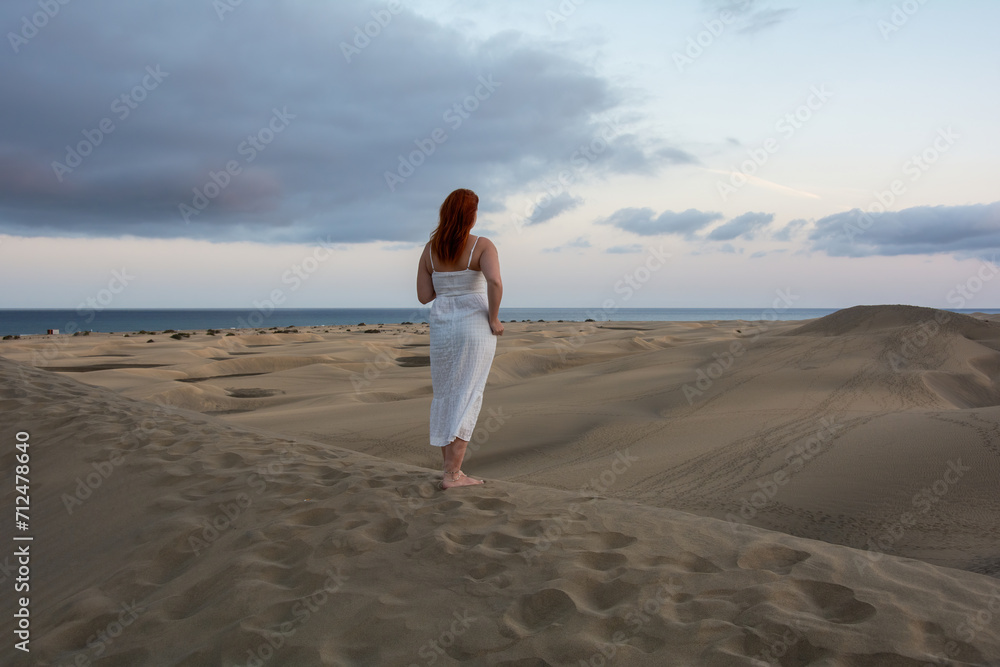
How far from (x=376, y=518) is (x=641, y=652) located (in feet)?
5.98

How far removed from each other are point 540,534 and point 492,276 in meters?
1.77

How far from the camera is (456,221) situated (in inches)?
165

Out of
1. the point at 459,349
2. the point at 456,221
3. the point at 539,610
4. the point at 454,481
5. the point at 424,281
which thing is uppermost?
the point at 456,221

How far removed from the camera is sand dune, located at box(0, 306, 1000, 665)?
2361 millimetres

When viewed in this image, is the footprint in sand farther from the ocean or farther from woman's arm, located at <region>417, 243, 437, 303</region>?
the ocean

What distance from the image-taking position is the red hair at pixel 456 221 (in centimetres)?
419

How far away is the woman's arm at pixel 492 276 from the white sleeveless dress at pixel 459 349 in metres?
0.04

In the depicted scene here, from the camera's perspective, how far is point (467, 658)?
2.26 meters

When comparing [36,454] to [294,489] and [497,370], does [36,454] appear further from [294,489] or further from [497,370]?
[497,370]

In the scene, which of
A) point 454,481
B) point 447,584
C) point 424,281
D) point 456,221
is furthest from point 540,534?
point 456,221

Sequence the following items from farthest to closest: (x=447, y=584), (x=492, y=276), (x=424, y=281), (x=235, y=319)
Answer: (x=235, y=319) < (x=424, y=281) < (x=492, y=276) < (x=447, y=584)

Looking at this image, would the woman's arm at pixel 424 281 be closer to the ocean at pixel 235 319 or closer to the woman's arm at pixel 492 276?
the woman's arm at pixel 492 276

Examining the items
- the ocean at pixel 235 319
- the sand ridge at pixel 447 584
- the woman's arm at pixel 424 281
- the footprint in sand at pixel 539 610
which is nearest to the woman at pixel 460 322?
the woman's arm at pixel 424 281

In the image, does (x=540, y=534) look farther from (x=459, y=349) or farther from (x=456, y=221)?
(x=456, y=221)
